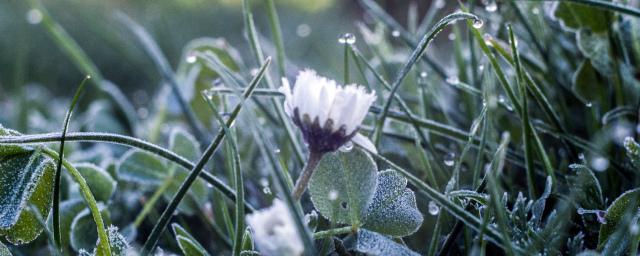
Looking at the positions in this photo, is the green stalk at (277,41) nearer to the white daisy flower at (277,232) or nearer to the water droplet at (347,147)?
the water droplet at (347,147)

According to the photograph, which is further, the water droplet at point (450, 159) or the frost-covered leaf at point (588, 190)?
the water droplet at point (450, 159)

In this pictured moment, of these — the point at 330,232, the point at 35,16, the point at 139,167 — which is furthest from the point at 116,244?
the point at 35,16

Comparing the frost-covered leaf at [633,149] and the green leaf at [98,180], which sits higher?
the frost-covered leaf at [633,149]

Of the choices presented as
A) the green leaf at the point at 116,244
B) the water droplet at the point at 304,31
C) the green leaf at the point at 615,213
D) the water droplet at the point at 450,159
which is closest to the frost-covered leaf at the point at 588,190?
the green leaf at the point at 615,213

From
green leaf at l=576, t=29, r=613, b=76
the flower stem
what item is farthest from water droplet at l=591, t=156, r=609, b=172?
the flower stem

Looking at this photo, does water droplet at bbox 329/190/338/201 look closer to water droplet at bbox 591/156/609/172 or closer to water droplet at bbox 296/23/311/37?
water droplet at bbox 591/156/609/172

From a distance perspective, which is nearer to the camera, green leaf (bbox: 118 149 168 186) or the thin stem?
the thin stem

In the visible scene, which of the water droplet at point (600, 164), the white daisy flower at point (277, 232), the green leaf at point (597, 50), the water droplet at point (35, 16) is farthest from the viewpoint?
the water droplet at point (35, 16)

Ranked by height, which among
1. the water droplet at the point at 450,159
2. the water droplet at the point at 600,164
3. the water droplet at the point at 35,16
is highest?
the water droplet at the point at 35,16
